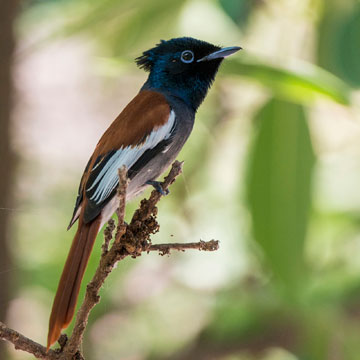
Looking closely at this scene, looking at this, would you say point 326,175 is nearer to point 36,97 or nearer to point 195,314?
point 195,314

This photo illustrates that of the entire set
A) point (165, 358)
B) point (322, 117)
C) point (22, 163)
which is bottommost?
point (165, 358)

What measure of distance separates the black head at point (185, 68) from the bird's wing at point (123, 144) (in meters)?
0.11

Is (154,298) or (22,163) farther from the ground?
(22,163)

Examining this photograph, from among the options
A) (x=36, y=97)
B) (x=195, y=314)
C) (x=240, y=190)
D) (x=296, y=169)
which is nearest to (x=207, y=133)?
(x=240, y=190)

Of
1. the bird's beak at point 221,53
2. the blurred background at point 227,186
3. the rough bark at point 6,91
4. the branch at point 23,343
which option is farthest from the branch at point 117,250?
the rough bark at point 6,91

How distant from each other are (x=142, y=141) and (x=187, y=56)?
0.44 m

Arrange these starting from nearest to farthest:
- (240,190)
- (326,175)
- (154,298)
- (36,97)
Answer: (240,190) → (326,175) → (154,298) → (36,97)

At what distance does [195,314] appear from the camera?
14.1ft

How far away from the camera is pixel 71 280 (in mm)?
1715

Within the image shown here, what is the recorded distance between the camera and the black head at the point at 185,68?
95.7 inches

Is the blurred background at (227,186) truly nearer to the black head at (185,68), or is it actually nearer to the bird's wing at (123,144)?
the black head at (185,68)

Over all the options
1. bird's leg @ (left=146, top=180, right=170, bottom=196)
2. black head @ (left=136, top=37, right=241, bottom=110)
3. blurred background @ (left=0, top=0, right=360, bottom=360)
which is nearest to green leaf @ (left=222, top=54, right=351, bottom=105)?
blurred background @ (left=0, top=0, right=360, bottom=360)

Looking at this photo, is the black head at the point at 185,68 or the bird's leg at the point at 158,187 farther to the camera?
the black head at the point at 185,68

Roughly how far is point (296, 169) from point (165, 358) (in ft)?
4.98
